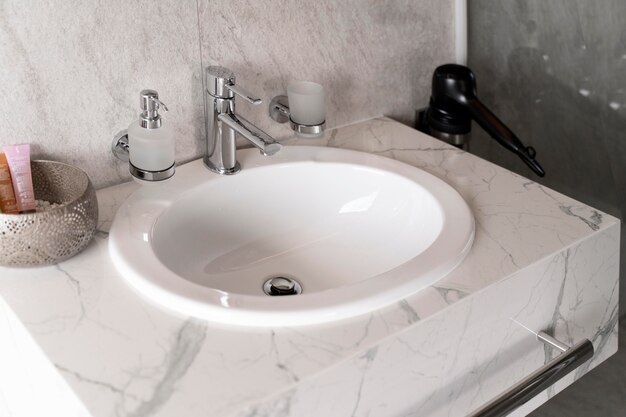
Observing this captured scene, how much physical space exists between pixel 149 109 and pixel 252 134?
16cm

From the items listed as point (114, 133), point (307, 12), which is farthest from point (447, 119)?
point (114, 133)

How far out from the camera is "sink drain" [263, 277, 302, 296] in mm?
1150

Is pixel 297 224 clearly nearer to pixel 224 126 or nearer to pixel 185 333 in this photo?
pixel 224 126

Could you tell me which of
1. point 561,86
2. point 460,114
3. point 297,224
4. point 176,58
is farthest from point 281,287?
point 561,86

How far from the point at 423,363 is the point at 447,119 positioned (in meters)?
0.63

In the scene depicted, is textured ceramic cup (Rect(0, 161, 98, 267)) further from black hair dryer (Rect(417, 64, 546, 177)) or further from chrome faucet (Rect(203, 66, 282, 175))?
black hair dryer (Rect(417, 64, 546, 177))

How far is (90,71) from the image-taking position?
1.11 m

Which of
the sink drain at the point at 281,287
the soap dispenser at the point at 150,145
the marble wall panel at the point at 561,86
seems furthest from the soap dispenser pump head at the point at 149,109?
the marble wall panel at the point at 561,86

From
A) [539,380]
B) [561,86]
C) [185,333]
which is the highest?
[561,86]

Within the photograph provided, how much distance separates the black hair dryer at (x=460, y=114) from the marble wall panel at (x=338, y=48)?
0.08 meters

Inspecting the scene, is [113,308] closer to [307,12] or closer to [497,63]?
[307,12]

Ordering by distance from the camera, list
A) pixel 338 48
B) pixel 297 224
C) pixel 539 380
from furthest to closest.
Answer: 1. pixel 338 48
2. pixel 297 224
3. pixel 539 380

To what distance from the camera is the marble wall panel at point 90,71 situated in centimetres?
105

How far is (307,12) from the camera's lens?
130cm
